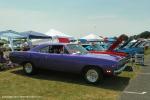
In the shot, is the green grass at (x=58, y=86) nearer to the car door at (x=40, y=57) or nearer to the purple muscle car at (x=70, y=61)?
the purple muscle car at (x=70, y=61)

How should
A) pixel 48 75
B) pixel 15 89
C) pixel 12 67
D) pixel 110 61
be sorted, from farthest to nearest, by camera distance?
pixel 12 67 → pixel 48 75 → pixel 110 61 → pixel 15 89

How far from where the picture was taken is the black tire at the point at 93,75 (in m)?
9.88

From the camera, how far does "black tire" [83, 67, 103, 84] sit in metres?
9.88

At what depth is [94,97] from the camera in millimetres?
8039

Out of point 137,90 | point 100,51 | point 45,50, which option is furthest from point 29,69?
→ point 137,90

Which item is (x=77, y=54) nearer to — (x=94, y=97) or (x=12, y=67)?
(x=94, y=97)

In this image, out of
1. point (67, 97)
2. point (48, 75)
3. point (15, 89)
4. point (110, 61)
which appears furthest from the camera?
point (48, 75)

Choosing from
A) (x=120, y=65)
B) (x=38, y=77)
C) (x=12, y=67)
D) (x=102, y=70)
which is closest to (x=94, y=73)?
(x=102, y=70)

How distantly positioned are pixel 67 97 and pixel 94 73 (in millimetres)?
2342

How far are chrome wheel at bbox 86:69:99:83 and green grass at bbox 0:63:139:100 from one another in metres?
0.27

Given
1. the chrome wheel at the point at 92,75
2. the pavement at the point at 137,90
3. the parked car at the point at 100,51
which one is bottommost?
the pavement at the point at 137,90

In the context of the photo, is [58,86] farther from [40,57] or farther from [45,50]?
[45,50]

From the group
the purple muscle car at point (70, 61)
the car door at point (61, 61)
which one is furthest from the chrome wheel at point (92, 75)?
the car door at point (61, 61)

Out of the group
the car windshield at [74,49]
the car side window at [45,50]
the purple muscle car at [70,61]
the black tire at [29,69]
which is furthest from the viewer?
the black tire at [29,69]
